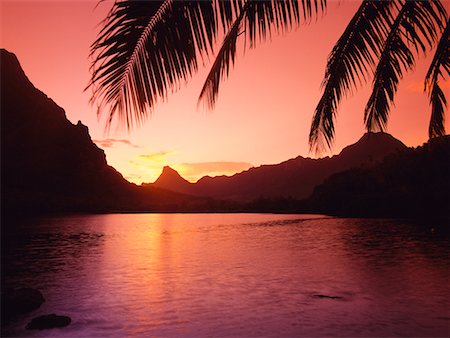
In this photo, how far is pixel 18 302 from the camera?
59.2 ft

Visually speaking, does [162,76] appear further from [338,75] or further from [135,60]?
[338,75]

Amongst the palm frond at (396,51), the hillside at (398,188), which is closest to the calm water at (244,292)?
the palm frond at (396,51)

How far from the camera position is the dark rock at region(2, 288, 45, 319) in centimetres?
1728

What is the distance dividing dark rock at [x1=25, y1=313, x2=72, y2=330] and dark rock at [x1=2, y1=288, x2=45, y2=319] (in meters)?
2.34

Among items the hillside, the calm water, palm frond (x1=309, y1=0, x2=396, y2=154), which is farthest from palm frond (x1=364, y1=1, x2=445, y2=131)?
the hillside

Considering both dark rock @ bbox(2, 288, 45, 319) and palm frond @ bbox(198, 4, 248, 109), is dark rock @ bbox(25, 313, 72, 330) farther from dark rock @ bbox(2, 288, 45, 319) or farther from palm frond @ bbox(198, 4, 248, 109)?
palm frond @ bbox(198, 4, 248, 109)

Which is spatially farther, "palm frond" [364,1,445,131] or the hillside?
the hillside

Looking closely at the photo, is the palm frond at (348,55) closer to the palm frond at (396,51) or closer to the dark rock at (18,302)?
the palm frond at (396,51)

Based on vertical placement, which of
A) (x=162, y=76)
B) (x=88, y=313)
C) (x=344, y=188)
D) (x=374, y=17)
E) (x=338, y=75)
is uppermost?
(x=344, y=188)

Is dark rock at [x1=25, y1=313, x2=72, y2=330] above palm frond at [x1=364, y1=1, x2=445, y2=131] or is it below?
below

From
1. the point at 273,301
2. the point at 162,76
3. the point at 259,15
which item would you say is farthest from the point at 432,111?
the point at 273,301

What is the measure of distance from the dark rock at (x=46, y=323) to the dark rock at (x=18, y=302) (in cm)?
234

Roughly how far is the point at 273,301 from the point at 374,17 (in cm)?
1915

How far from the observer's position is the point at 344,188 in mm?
127750
